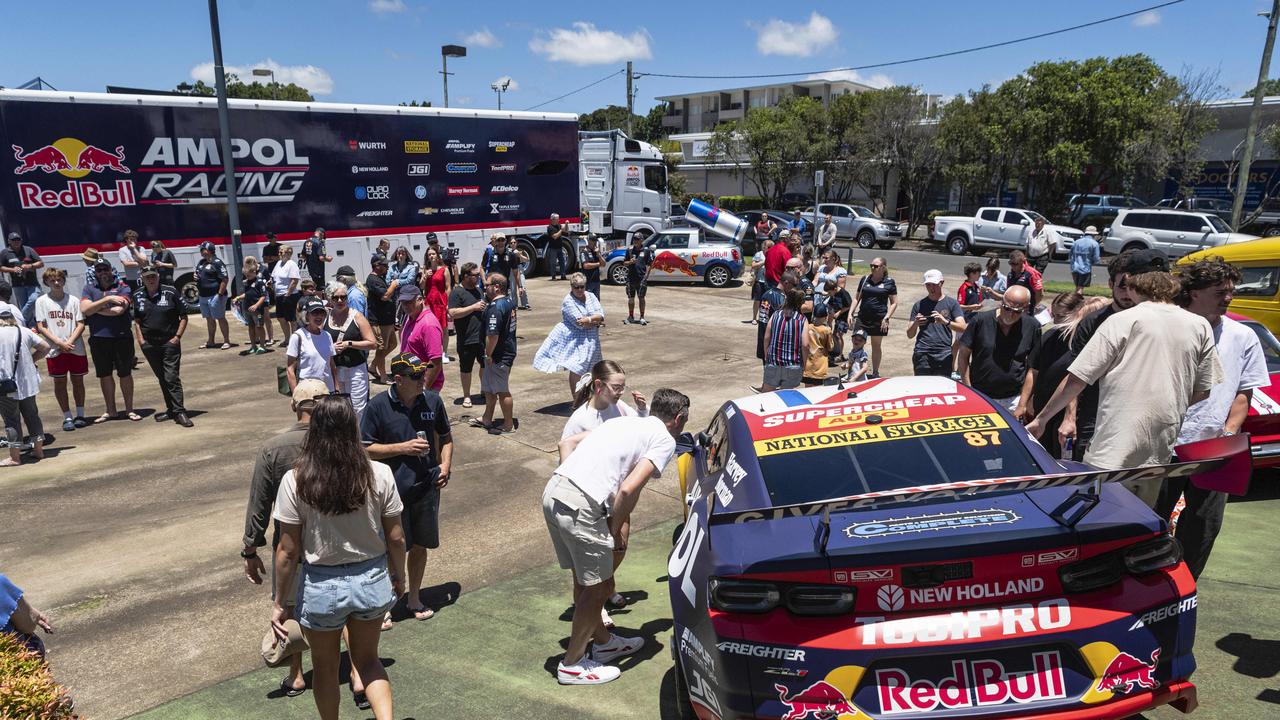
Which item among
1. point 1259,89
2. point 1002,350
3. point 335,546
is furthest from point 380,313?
point 1259,89

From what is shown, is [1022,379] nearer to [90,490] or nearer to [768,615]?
[768,615]

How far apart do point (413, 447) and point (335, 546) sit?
4.02 ft

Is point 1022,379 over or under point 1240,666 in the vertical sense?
over

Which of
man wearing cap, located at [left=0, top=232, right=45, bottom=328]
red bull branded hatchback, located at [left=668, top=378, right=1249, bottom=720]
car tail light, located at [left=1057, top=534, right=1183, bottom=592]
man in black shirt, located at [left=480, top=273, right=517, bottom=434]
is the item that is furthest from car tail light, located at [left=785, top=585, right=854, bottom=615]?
man wearing cap, located at [left=0, top=232, right=45, bottom=328]

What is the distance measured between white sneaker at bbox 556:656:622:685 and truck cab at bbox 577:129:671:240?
21303 millimetres

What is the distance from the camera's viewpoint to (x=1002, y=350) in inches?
268

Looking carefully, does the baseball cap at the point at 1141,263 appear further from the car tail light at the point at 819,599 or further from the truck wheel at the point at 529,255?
the truck wheel at the point at 529,255

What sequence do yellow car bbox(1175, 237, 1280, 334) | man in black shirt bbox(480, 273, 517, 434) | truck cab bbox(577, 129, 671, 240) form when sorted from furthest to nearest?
truck cab bbox(577, 129, 671, 240) < yellow car bbox(1175, 237, 1280, 334) < man in black shirt bbox(480, 273, 517, 434)

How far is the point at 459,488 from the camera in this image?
25.5 feet

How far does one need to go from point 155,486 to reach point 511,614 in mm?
4640

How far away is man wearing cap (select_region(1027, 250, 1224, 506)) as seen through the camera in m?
4.32

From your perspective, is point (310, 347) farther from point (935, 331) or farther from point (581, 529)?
point (935, 331)

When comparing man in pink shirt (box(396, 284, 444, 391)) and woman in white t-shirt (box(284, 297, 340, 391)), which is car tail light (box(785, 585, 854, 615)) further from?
man in pink shirt (box(396, 284, 444, 391))

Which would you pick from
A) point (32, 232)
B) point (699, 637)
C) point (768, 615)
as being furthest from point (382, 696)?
point (32, 232)
